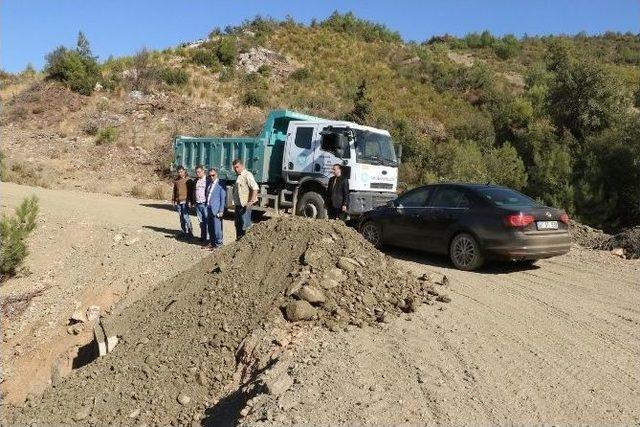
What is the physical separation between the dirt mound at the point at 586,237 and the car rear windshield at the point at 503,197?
3434mm

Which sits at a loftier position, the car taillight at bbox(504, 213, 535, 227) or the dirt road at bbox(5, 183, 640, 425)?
the car taillight at bbox(504, 213, 535, 227)

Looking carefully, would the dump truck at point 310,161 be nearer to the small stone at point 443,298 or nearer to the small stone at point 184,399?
the small stone at point 443,298

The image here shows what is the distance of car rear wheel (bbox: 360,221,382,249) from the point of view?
35.1 ft

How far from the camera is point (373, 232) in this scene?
10.9 meters

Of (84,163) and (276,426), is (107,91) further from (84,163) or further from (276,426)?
(276,426)

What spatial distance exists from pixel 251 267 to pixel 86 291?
15.0 ft

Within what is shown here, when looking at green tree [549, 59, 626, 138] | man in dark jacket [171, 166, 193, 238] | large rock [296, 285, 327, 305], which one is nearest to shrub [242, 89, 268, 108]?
green tree [549, 59, 626, 138]

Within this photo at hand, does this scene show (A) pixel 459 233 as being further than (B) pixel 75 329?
Yes

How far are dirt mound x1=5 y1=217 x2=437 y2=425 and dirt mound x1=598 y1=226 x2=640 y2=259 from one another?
5380 millimetres

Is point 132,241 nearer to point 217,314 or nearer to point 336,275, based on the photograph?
point 217,314

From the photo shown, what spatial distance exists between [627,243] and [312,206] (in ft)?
22.2

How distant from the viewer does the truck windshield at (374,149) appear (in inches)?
500

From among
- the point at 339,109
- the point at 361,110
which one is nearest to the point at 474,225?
the point at 361,110

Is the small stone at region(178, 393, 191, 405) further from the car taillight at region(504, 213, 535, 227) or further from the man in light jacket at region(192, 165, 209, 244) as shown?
the man in light jacket at region(192, 165, 209, 244)
